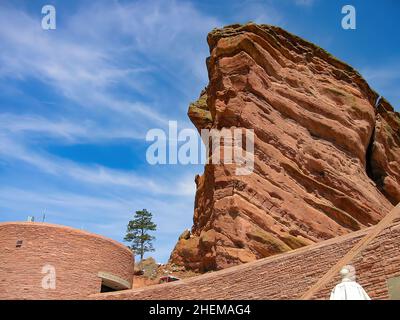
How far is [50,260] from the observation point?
1964 cm

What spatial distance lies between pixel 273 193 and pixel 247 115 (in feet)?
15.0

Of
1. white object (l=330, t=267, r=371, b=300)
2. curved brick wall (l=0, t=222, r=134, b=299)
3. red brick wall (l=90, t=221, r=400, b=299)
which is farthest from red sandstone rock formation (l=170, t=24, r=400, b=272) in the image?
white object (l=330, t=267, r=371, b=300)

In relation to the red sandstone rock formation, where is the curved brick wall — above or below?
below

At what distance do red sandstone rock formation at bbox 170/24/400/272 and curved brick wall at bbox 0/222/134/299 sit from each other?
546cm

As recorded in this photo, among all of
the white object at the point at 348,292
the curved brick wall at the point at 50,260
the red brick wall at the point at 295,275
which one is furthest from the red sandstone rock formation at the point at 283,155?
the white object at the point at 348,292

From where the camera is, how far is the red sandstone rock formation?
75.5ft

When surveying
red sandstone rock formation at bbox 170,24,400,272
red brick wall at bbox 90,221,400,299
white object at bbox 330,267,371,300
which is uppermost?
red sandstone rock formation at bbox 170,24,400,272

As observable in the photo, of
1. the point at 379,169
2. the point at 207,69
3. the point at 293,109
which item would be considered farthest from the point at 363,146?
the point at 207,69

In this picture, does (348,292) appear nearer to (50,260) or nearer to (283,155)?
(50,260)

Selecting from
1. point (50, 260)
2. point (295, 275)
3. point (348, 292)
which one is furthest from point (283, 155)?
point (348, 292)

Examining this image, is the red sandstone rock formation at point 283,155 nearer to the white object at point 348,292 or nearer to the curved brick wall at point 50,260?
the curved brick wall at point 50,260

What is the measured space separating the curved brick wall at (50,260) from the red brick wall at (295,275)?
346cm

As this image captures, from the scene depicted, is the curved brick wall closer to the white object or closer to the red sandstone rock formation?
the red sandstone rock formation

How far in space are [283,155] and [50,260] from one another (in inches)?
518
